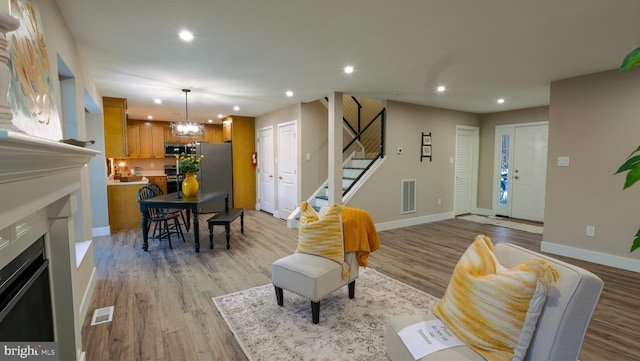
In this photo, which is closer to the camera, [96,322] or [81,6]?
[81,6]

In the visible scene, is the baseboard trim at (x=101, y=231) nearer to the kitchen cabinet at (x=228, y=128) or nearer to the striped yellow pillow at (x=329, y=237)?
the kitchen cabinet at (x=228, y=128)

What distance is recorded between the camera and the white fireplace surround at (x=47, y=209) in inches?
30.3

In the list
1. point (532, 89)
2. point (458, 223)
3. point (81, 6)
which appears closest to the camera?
point (81, 6)

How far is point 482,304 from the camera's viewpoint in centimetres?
136

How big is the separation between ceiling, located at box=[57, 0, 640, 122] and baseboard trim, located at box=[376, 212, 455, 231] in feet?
8.04

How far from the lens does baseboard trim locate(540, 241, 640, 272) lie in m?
3.55

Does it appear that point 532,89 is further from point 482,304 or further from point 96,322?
point 96,322

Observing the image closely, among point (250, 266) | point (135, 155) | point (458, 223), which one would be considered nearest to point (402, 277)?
point (250, 266)

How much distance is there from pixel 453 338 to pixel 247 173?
21.8 ft


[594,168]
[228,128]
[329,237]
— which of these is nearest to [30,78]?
[329,237]

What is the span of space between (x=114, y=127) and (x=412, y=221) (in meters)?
5.95

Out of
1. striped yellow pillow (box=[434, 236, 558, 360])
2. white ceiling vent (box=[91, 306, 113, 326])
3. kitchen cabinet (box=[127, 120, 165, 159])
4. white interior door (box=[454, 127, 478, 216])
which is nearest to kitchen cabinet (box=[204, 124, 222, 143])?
kitchen cabinet (box=[127, 120, 165, 159])

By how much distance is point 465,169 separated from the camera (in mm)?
6875

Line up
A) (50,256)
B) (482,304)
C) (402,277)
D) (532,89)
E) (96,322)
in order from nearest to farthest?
1. (482,304)
2. (50,256)
3. (96,322)
4. (402,277)
5. (532,89)
